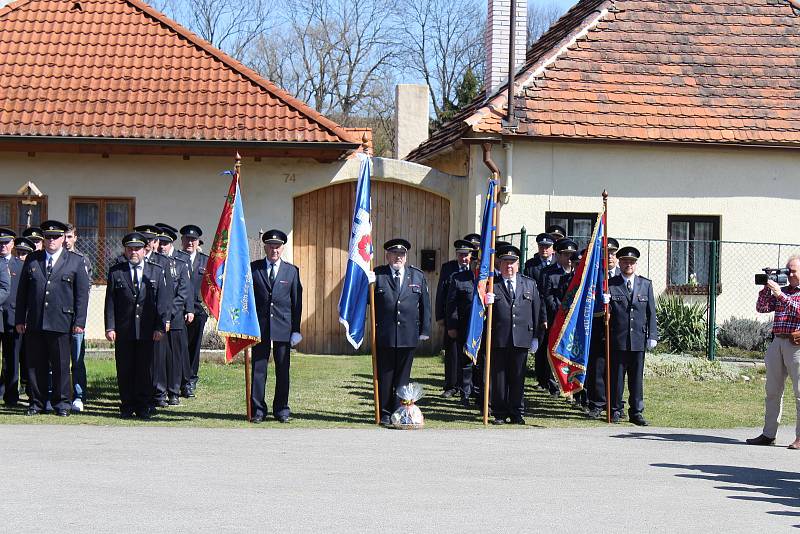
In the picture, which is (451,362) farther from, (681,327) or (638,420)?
(681,327)

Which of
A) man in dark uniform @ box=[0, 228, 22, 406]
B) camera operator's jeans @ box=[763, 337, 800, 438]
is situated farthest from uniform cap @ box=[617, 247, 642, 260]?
man in dark uniform @ box=[0, 228, 22, 406]

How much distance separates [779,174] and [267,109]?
8.58m

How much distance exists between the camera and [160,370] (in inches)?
543

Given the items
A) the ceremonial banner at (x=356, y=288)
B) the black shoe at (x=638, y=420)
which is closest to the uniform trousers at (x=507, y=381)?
the black shoe at (x=638, y=420)

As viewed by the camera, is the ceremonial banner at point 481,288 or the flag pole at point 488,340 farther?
the ceremonial banner at point 481,288

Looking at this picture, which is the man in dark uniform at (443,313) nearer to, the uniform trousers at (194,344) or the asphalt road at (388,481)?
the asphalt road at (388,481)

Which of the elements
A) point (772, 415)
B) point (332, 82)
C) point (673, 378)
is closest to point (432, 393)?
point (673, 378)

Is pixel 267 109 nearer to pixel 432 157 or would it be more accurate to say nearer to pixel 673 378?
pixel 432 157

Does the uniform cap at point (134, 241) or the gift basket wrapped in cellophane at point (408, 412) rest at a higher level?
the uniform cap at point (134, 241)

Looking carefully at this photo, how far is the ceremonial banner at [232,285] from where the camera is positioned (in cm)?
1279

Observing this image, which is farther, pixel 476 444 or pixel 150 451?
pixel 476 444

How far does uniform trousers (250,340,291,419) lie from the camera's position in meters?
12.8

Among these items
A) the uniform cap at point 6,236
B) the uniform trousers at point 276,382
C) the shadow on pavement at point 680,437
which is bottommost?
the shadow on pavement at point 680,437

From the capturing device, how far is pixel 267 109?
65.4ft
